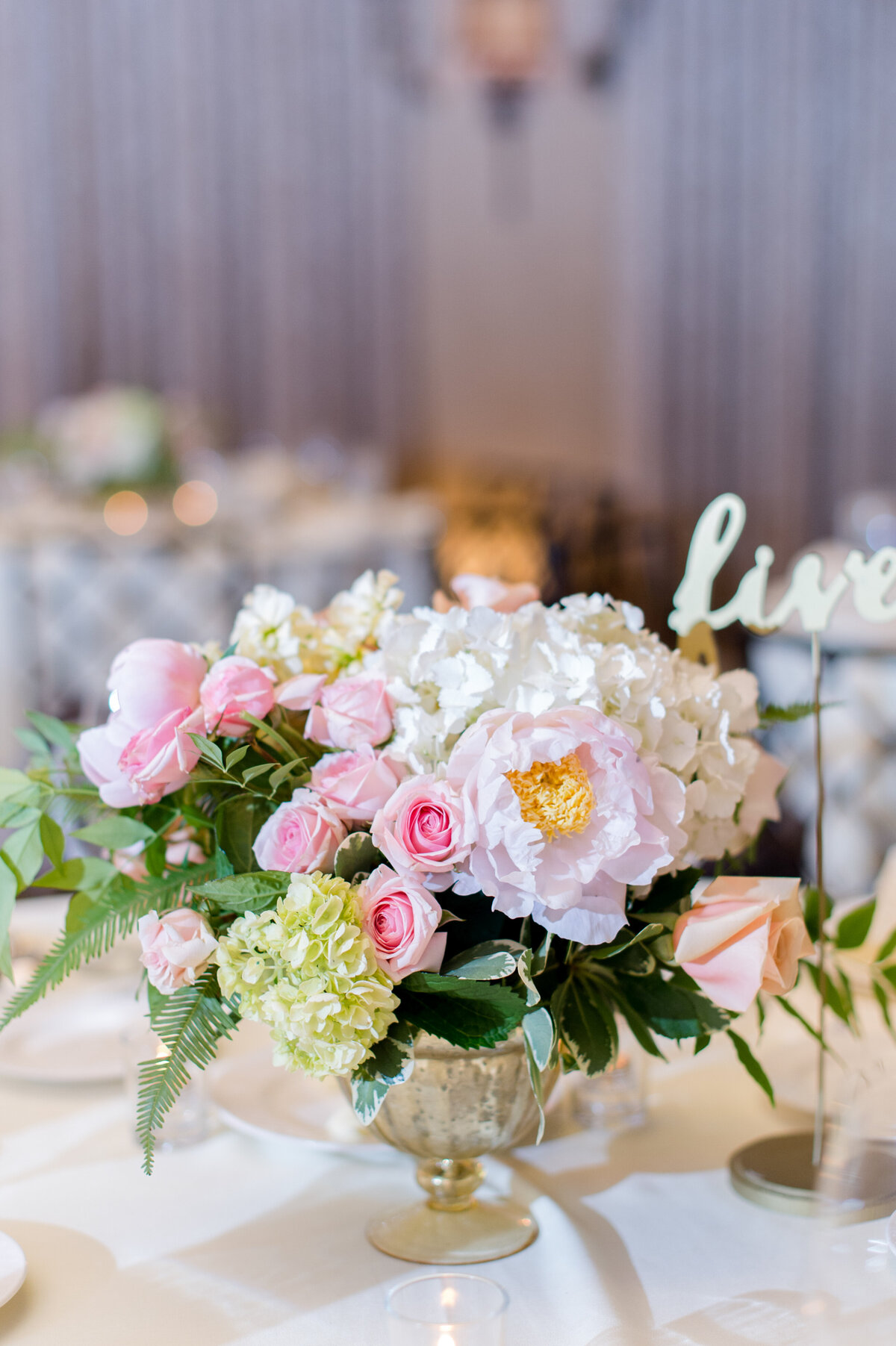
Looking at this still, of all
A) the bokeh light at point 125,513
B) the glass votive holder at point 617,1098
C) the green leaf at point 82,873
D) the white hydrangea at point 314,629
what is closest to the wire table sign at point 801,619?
the glass votive holder at point 617,1098

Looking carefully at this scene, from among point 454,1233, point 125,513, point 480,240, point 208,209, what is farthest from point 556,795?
point 480,240

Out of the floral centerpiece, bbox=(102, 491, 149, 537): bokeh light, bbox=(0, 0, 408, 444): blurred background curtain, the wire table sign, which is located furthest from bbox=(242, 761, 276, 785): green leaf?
bbox=(0, 0, 408, 444): blurred background curtain

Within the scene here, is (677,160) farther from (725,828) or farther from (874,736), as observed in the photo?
(725,828)

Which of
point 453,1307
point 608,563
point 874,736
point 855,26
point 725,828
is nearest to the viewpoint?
point 453,1307

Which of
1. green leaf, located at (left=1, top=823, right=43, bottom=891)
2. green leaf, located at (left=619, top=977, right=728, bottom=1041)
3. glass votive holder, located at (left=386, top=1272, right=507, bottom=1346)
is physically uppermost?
green leaf, located at (left=1, top=823, right=43, bottom=891)

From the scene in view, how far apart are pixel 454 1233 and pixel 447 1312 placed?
0.53ft

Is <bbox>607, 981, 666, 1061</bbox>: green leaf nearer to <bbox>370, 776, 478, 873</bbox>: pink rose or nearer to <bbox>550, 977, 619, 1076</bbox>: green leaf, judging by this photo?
<bbox>550, 977, 619, 1076</bbox>: green leaf

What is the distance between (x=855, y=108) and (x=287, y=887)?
5.79m

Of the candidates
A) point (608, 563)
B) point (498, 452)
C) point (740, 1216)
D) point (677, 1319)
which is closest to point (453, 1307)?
point (677, 1319)

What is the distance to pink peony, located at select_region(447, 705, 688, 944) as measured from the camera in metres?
0.69

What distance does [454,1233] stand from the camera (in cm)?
84

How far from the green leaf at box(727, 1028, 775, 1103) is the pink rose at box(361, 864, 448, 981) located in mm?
208

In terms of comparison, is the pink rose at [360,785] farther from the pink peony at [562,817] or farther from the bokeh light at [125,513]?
the bokeh light at [125,513]

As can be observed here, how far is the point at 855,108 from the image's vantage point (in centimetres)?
559
